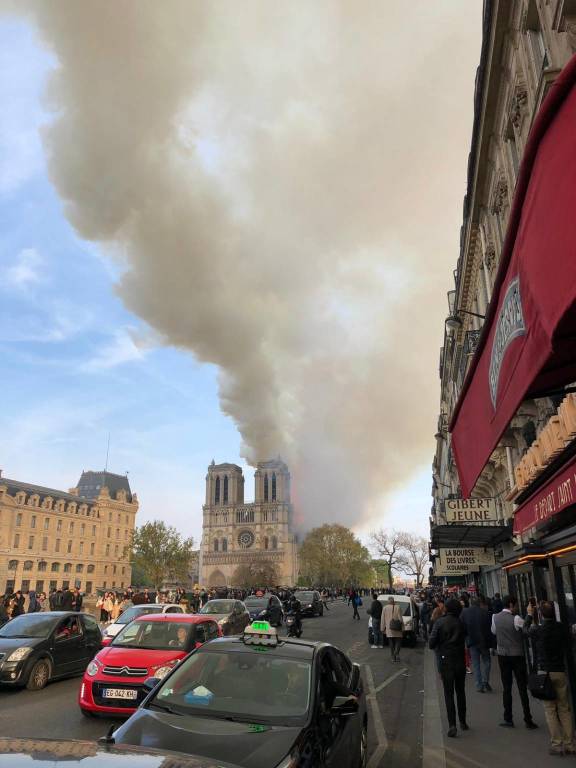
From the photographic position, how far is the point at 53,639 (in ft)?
37.9

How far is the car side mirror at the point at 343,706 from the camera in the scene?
4.77m

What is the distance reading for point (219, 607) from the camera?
60.8ft

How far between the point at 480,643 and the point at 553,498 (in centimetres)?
695

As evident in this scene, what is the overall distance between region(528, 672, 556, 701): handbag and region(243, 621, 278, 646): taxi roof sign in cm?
368

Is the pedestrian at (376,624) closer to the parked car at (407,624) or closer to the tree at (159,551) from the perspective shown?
the parked car at (407,624)

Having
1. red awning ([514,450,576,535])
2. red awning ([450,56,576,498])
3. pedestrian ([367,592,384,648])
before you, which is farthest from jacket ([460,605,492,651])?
red awning ([450,56,576,498])

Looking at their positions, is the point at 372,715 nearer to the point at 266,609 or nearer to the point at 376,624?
the point at 376,624

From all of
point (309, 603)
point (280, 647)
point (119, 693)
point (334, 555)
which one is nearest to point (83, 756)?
point (280, 647)

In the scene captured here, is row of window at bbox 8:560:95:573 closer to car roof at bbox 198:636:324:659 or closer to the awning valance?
the awning valance

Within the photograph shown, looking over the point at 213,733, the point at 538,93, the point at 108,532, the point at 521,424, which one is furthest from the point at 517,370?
the point at 108,532

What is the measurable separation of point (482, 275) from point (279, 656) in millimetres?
17273

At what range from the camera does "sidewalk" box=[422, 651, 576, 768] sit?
666cm

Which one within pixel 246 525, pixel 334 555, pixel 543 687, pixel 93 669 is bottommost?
pixel 543 687

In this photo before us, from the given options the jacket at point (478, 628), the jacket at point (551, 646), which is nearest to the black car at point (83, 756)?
the jacket at point (551, 646)
